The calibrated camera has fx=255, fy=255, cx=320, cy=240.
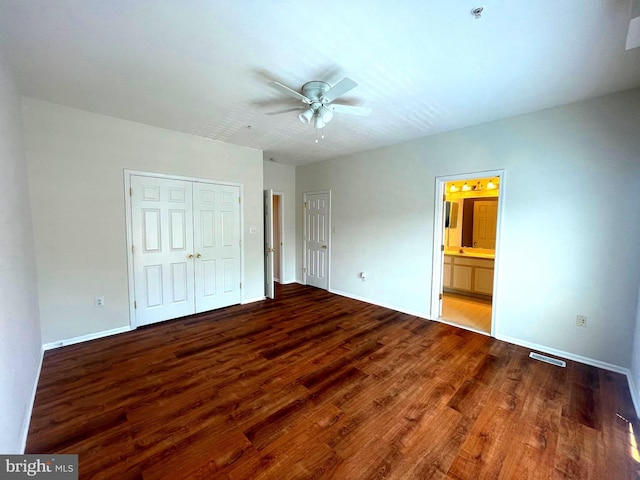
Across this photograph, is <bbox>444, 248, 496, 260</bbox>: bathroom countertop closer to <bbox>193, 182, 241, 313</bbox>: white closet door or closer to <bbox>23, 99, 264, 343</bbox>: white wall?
<bbox>193, 182, 241, 313</bbox>: white closet door

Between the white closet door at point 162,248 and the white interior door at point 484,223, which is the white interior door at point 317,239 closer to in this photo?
the white closet door at point 162,248

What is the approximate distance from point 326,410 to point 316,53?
280 cm

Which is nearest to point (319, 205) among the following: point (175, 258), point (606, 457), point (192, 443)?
point (175, 258)

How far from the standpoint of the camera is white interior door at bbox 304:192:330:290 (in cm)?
544

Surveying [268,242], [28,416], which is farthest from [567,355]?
[28,416]

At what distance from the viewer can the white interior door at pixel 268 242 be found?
16.4 feet

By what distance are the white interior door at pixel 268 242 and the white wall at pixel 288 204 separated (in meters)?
0.77

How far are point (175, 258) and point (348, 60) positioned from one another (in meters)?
3.44

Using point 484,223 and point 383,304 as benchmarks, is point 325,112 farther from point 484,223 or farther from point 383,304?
point 484,223

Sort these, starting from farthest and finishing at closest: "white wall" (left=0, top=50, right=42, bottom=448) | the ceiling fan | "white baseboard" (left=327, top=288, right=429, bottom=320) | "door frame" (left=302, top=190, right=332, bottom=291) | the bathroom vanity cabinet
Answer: "door frame" (left=302, top=190, right=332, bottom=291) < the bathroom vanity cabinet < "white baseboard" (left=327, top=288, right=429, bottom=320) < the ceiling fan < "white wall" (left=0, top=50, right=42, bottom=448)

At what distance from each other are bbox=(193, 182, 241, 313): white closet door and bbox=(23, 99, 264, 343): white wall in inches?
26.0

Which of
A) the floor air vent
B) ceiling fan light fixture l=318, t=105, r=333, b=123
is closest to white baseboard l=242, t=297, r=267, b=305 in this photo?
ceiling fan light fixture l=318, t=105, r=333, b=123

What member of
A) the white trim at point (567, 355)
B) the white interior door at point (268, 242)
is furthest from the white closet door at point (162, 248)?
the white trim at point (567, 355)

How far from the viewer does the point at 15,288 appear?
181cm
